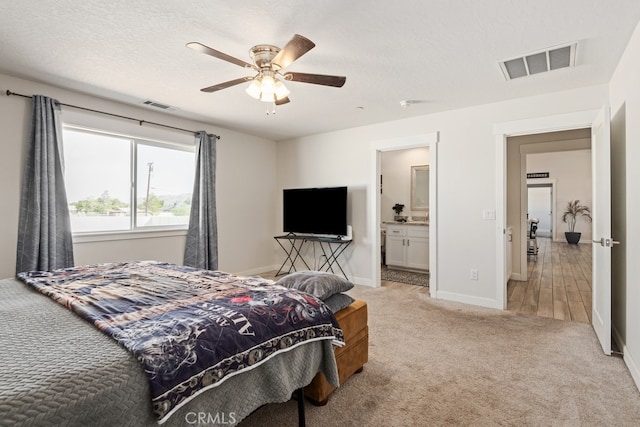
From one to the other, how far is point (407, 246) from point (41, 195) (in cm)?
506

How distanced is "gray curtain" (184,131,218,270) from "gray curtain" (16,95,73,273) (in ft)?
4.92

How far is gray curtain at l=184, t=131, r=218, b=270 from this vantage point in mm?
4453

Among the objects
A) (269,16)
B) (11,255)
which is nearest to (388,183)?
(269,16)

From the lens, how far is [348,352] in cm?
209

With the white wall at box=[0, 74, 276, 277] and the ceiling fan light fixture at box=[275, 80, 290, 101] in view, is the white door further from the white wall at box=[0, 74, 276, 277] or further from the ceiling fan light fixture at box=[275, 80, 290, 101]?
the white wall at box=[0, 74, 276, 277]

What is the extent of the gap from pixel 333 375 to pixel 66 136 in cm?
369

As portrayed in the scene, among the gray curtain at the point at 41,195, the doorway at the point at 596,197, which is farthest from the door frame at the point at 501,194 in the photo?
the gray curtain at the point at 41,195

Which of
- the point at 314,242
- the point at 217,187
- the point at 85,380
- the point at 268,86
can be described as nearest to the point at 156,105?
the point at 217,187

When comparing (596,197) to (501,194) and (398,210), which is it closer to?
(501,194)

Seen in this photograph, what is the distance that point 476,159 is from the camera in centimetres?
389

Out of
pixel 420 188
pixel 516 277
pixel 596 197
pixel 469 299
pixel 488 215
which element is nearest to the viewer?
pixel 596 197

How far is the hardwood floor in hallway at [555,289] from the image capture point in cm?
360

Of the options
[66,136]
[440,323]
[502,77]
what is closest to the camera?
[502,77]

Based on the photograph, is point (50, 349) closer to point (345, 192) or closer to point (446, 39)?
point (446, 39)
